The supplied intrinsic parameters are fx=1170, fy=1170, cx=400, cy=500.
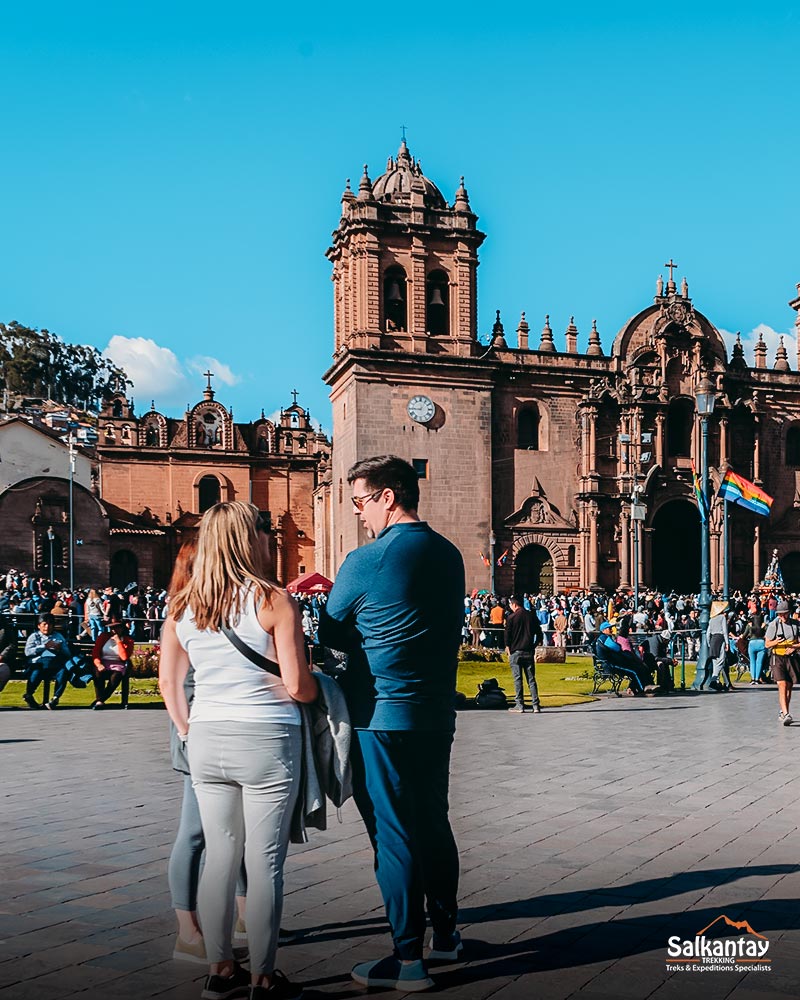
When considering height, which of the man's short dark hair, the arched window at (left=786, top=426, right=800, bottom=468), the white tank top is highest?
the arched window at (left=786, top=426, right=800, bottom=468)

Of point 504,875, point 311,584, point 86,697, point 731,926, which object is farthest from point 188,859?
point 311,584

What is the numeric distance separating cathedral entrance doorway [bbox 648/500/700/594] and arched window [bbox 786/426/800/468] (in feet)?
19.8

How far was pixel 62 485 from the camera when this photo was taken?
57.3 m

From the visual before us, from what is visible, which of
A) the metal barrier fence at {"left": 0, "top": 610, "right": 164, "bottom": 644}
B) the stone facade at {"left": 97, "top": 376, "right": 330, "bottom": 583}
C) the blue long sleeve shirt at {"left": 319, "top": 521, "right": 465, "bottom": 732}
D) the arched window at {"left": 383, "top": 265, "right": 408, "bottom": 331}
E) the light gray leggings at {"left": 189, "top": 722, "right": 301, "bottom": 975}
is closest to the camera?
the light gray leggings at {"left": 189, "top": 722, "right": 301, "bottom": 975}

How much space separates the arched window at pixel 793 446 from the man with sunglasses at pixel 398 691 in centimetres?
5185

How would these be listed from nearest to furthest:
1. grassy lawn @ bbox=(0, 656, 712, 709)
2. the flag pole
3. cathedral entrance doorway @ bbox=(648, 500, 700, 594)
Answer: grassy lawn @ bbox=(0, 656, 712, 709)
the flag pole
cathedral entrance doorway @ bbox=(648, 500, 700, 594)

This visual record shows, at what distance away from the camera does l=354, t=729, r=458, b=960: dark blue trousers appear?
450 cm

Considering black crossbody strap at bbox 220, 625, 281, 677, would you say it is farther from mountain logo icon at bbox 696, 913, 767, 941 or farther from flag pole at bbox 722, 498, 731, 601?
flag pole at bbox 722, 498, 731, 601

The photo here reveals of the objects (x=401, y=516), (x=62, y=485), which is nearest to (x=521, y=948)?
(x=401, y=516)

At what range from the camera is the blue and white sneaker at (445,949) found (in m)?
4.78

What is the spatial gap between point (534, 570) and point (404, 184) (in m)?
16.9

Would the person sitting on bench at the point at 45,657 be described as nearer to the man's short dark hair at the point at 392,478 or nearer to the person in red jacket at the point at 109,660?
the person in red jacket at the point at 109,660

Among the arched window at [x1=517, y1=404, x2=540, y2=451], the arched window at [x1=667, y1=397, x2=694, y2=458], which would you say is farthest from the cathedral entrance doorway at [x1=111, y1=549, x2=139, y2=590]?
the arched window at [x1=667, y1=397, x2=694, y2=458]

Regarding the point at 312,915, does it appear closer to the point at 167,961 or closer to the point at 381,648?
the point at 167,961
